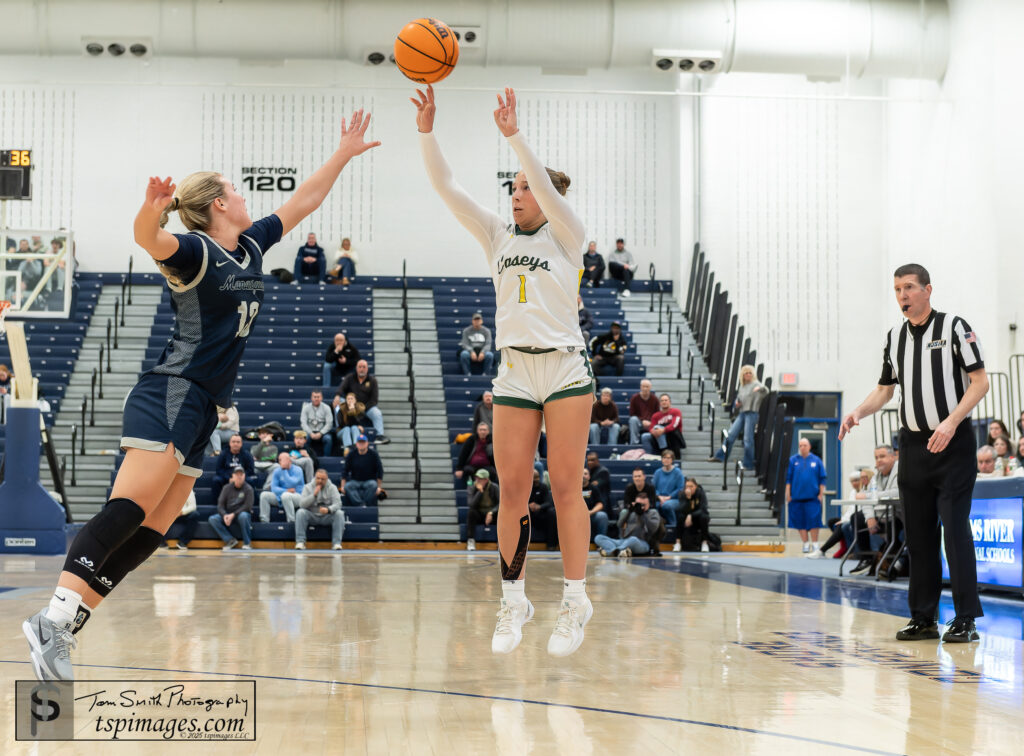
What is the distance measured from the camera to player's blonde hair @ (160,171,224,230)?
3.81 m

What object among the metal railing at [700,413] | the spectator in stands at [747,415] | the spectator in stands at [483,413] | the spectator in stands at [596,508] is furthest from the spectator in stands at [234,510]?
the metal railing at [700,413]

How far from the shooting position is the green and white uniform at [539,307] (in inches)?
168

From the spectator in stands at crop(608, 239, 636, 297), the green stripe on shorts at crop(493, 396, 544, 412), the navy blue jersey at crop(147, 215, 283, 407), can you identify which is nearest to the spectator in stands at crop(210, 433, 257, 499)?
the spectator in stands at crop(608, 239, 636, 297)

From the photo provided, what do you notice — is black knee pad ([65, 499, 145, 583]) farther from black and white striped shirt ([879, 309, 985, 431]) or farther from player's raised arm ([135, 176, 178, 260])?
black and white striped shirt ([879, 309, 985, 431])


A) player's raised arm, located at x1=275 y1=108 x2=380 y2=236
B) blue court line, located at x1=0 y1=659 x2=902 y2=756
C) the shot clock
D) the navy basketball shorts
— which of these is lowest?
blue court line, located at x1=0 y1=659 x2=902 y2=756

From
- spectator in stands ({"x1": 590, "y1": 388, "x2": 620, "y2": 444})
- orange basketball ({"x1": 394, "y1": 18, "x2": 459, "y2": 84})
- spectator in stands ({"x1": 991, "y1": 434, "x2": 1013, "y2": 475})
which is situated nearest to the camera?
orange basketball ({"x1": 394, "y1": 18, "x2": 459, "y2": 84})

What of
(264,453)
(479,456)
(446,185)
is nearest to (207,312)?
(446,185)

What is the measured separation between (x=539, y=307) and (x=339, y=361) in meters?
15.1

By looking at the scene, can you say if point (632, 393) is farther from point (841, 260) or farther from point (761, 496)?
point (841, 260)

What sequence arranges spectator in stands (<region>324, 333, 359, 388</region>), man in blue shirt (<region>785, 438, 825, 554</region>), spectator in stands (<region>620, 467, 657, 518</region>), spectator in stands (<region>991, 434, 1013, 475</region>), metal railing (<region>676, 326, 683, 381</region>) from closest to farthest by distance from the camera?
1. spectator in stands (<region>991, 434, 1013, 475</region>)
2. spectator in stands (<region>620, 467, 657, 518</region>)
3. man in blue shirt (<region>785, 438, 825, 554</region>)
4. spectator in stands (<region>324, 333, 359, 388</region>)
5. metal railing (<region>676, 326, 683, 381</region>)

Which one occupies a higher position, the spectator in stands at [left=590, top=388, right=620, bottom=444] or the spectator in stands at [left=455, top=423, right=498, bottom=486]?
the spectator in stands at [left=590, top=388, right=620, bottom=444]

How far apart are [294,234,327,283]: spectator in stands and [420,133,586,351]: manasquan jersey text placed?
61.6 ft

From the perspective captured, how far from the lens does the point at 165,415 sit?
361cm

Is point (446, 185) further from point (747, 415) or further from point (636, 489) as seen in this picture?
point (747, 415)
